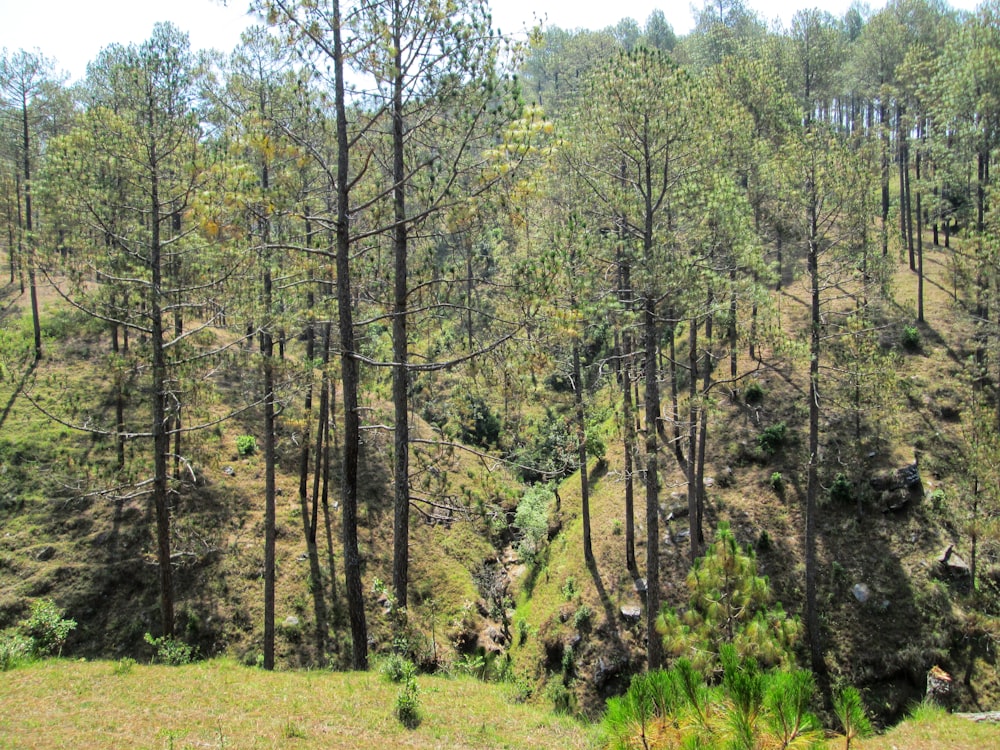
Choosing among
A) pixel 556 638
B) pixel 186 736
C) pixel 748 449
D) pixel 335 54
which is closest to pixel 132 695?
pixel 186 736

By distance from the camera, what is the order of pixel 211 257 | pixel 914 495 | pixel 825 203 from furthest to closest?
pixel 914 495, pixel 825 203, pixel 211 257

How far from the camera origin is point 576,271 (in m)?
13.0

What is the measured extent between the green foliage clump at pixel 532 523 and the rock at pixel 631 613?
5.19 meters

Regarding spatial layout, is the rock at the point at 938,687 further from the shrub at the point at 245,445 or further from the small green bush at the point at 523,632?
the shrub at the point at 245,445

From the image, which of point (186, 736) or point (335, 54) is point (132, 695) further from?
point (335, 54)

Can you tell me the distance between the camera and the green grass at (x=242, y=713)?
→ 638 centimetres

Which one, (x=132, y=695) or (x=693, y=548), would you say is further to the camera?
(x=693, y=548)

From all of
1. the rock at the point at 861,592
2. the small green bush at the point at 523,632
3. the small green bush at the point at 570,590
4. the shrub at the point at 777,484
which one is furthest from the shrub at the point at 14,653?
the shrub at the point at 777,484

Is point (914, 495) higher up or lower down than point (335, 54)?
lower down

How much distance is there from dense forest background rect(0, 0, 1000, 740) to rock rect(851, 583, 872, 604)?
86mm

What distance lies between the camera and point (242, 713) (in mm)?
7121

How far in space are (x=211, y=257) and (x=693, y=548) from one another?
49.8 feet

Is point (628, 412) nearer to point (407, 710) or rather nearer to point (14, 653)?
point (407, 710)

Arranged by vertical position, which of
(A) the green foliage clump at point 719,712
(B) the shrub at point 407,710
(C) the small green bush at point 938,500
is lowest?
(C) the small green bush at point 938,500
